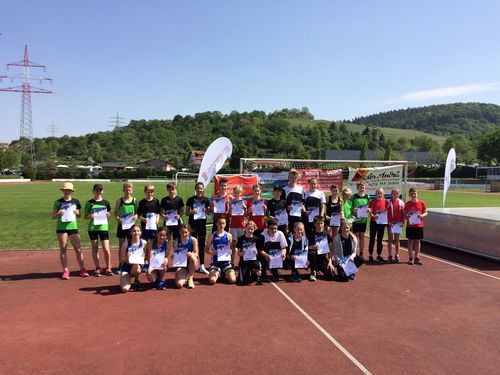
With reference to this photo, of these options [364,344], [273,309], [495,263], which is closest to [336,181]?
[495,263]

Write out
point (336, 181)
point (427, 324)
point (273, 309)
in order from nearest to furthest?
point (427, 324) < point (273, 309) < point (336, 181)

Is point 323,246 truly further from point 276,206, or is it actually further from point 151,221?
point 151,221

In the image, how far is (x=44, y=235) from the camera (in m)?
13.6

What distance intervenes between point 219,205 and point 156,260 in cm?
185

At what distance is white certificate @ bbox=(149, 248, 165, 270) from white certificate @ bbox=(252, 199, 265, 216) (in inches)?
89.8

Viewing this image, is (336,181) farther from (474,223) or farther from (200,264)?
(200,264)

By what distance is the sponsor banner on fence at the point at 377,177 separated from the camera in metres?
15.1

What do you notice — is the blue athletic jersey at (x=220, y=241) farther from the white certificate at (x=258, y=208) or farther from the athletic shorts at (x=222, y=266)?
the white certificate at (x=258, y=208)

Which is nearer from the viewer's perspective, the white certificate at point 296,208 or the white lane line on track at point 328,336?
the white lane line on track at point 328,336

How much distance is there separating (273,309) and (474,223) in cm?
736

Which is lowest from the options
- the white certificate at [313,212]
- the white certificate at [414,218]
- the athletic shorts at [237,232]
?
the athletic shorts at [237,232]

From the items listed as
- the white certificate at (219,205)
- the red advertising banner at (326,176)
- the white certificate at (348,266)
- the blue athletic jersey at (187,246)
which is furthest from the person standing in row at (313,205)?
the red advertising banner at (326,176)

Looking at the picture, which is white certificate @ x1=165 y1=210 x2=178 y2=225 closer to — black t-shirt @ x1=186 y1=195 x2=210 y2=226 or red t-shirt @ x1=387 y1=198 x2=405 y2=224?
black t-shirt @ x1=186 y1=195 x2=210 y2=226

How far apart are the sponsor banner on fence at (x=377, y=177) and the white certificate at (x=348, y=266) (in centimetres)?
724
